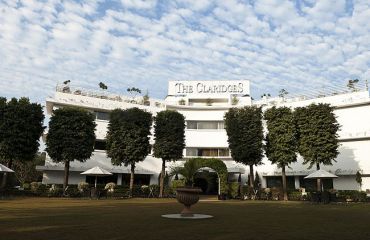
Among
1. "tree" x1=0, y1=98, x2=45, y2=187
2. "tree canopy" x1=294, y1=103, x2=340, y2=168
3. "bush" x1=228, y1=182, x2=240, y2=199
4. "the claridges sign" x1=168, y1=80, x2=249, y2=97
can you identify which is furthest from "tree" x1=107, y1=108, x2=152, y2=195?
"the claridges sign" x1=168, y1=80, x2=249, y2=97

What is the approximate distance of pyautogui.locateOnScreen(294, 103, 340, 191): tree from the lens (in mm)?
32875

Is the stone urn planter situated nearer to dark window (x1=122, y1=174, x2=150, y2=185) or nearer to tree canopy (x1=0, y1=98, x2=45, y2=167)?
tree canopy (x1=0, y1=98, x2=45, y2=167)

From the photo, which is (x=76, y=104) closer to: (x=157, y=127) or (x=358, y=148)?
(x=157, y=127)

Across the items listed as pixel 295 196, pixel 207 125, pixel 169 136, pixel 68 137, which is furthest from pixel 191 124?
pixel 68 137

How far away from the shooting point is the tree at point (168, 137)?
35.1 meters

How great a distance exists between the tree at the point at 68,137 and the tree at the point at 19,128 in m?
1.31

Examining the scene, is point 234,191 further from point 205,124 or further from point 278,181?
point 205,124

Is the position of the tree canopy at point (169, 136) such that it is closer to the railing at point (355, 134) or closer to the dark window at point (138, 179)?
the dark window at point (138, 179)

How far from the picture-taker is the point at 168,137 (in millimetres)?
35375

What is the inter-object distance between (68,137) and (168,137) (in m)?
9.65

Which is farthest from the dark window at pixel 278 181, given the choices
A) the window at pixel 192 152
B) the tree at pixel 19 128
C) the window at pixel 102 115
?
the tree at pixel 19 128

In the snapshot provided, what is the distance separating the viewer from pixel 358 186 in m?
41.1

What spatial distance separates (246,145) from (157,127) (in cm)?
927

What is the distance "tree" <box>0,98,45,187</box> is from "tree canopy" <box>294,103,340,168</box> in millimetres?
25322
